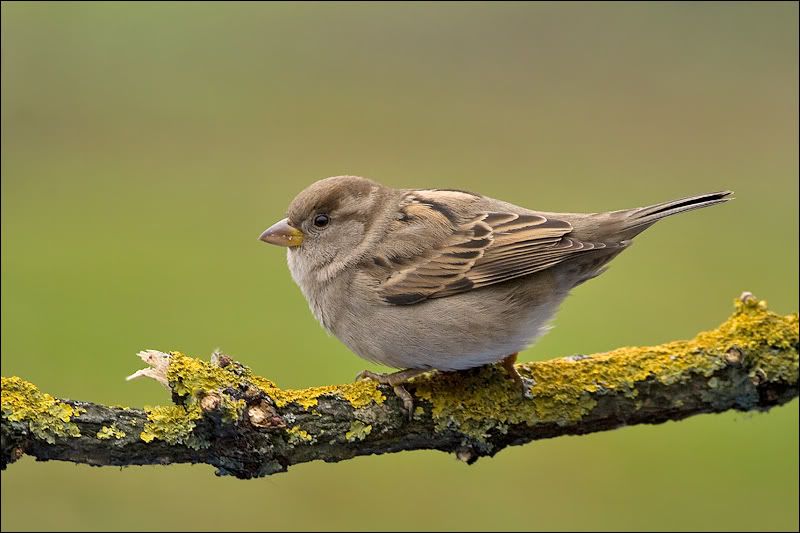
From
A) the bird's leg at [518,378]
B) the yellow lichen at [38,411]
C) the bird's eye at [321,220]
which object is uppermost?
the bird's eye at [321,220]

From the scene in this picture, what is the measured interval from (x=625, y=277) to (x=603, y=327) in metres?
1.16

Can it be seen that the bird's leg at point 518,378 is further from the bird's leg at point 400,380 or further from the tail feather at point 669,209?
the tail feather at point 669,209

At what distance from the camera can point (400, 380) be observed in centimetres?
395

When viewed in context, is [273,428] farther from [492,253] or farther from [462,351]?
[492,253]

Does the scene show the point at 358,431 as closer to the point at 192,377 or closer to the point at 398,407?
the point at 398,407

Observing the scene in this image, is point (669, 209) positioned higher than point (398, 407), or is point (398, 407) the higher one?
point (669, 209)

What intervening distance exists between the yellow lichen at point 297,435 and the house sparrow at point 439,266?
0.46 metres

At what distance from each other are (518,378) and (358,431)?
0.76 metres

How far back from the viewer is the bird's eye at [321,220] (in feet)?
14.8

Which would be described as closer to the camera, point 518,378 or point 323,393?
point 323,393

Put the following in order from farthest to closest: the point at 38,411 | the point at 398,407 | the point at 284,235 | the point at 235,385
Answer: the point at 284,235 → the point at 398,407 → the point at 235,385 → the point at 38,411

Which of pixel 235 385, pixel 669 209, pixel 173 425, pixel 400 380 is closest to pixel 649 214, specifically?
pixel 669 209

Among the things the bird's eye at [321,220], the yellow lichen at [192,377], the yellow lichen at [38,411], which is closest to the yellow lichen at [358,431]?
the yellow lichen at [192,377]

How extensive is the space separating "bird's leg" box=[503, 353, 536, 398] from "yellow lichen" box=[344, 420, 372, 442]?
27.6 inches
